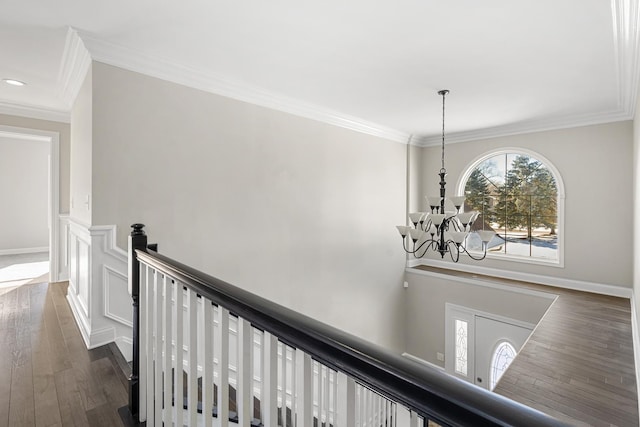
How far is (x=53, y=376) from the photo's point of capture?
2121 millimetres

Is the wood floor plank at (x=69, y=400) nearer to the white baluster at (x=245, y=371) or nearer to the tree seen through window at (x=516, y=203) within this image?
the white baluster at (x=245, y=371)

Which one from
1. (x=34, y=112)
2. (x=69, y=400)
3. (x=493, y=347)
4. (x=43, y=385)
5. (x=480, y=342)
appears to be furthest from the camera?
(x=480, y=342)

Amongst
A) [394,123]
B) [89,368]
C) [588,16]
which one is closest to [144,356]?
[89,368]

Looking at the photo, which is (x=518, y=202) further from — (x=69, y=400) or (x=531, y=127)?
(x=69, y=400)

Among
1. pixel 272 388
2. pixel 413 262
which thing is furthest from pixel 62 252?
pixel 413 262

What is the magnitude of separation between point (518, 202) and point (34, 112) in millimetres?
6785

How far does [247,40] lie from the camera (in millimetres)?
2457

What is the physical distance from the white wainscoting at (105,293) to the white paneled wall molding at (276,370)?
3.41 ft

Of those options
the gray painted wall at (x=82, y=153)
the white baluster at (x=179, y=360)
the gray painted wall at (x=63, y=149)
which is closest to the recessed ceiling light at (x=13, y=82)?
the gray painted wall at (x=82, y=153)

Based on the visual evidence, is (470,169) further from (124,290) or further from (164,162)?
(124,290)

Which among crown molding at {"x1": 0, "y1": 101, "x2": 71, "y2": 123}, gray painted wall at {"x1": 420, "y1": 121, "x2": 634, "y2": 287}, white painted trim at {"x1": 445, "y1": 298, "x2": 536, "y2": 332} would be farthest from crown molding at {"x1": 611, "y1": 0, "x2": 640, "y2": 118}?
crown molding at {"x1": 0, "y1": 101, "x2": 71, "y2": 123}

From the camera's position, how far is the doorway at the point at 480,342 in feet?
15.3

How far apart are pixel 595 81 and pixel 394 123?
230cm

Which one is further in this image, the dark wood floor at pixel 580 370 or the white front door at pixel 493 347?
the white front door at pixel 493 347
